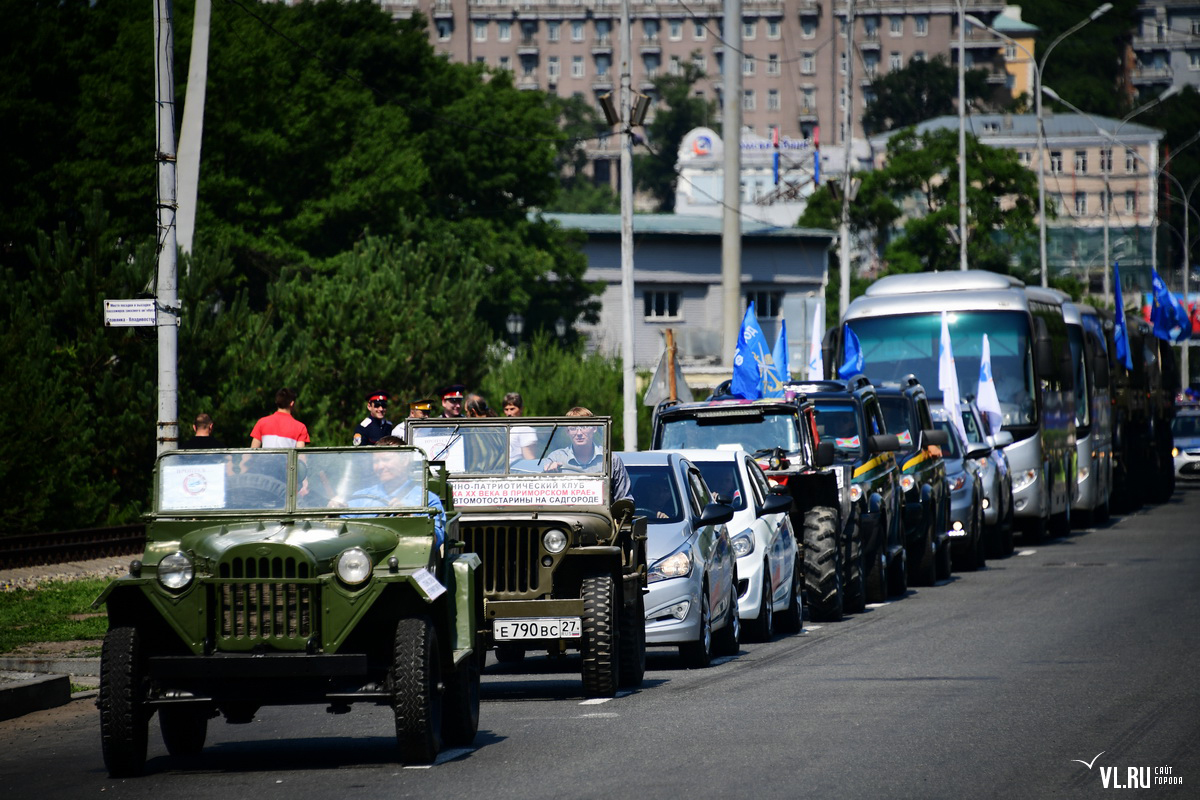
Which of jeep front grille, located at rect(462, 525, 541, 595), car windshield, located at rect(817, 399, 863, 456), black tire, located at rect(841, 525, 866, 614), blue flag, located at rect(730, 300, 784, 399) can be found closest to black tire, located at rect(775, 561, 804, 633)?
black tire, located at rect(841, 525, 866, 614)

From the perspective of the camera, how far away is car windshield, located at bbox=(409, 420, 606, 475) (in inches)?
532

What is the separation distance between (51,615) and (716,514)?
7220mm

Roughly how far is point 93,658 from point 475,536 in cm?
419

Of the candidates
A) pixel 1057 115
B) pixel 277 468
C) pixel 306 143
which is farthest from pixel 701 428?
pixel 1057 115

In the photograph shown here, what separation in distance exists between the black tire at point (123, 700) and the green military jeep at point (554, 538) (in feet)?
10.7

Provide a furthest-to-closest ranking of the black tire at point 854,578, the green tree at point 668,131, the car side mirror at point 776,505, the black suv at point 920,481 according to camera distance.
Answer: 1. the green tree at point 668,131
2. the black suv at point 920,481
3. the black tire at point 854,578
4. the car side mirror at point 776,505

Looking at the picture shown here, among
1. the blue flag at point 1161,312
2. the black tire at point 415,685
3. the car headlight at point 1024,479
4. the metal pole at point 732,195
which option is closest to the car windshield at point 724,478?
the black tire at point 415,685

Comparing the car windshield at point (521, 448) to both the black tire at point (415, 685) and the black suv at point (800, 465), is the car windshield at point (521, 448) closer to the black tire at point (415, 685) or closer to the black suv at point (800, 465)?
A: the black tire at point (415, 685)

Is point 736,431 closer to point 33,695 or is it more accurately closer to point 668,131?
point 33,695

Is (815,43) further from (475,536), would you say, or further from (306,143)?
(475,536)

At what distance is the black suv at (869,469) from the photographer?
20.5 m

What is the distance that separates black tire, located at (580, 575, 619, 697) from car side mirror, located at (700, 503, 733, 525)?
1.84 m

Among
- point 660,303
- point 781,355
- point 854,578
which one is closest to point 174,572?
point 854,578

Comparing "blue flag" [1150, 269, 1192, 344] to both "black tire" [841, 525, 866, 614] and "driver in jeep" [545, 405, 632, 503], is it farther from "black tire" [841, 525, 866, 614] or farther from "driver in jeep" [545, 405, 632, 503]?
"driver in jeep" [545, 405, 632, 503]
